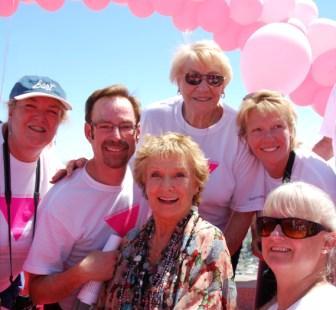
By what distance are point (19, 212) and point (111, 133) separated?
2.31 ft

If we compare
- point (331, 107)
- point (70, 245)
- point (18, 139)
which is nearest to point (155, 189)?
point (70, 245)

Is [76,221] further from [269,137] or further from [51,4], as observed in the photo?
[51,4]

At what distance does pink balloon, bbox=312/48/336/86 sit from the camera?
4.75m

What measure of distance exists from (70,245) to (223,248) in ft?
2.64

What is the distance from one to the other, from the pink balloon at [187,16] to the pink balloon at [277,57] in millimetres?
939

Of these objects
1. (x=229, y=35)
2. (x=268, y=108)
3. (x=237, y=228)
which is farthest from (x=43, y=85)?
(x=229, y=35)

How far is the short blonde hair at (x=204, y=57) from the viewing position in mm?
2988

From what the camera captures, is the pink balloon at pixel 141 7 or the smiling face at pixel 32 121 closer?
the smiling face at pixel 32 121

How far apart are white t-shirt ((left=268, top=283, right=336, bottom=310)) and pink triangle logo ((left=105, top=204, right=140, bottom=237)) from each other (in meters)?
0.94

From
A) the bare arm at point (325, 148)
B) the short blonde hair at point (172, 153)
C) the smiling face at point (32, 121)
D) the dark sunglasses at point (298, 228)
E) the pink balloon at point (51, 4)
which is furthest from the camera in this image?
the pink balloon at point (51, 4)

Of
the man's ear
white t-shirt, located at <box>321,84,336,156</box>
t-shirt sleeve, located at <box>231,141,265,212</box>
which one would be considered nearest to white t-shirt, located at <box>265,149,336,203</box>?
t-shirt sleeve, located at <box>231,141,265,212</box>

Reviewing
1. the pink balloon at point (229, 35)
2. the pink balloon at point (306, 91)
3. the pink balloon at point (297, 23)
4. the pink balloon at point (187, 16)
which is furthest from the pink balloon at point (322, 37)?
the pink balloon at point (187, 16)

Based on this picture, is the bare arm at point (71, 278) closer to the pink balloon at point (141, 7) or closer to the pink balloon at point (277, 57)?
the pink balloon at point (277, 57)

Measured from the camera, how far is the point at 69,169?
105 inches
